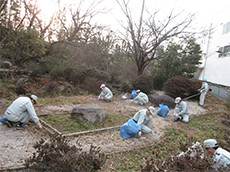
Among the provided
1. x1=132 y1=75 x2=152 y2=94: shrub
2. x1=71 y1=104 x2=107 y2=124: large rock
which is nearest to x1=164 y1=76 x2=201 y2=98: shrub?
x1=132 y1=75 x2=152 y2=94: shrub

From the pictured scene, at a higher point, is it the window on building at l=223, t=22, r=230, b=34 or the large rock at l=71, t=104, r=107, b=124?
the window on building at l=223, t=22, r=230, b=34

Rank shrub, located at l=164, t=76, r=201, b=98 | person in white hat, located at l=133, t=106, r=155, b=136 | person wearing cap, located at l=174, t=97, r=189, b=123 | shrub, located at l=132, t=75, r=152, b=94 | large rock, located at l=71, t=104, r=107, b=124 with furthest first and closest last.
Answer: shrub, located at l=132, t=75, r=152, b=94 < shrub, located at l=164, t=76, r=201, b=98 < person wearing cap, located at l=174, t=97, r=189, b=123 < large rock, located at l=71, t=104, r=107, b=124 < person in white hat, located at l=133, t=106, r=155, b=136

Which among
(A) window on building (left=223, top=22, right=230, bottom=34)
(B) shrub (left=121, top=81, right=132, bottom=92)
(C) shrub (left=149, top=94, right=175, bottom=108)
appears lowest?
(C) shrub (left=149, top=94, right=175, bottom=108)

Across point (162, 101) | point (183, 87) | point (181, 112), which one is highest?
point (183, 87)

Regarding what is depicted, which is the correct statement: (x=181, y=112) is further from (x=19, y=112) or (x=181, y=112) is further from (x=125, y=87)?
(x=19, y=112)

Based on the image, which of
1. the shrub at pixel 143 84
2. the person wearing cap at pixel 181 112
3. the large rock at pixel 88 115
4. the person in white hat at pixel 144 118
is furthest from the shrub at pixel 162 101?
the large rock at pixel 88 115

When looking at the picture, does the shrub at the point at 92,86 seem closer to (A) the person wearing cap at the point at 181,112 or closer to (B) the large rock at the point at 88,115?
(A) the person wearing cap at the point at 181,112

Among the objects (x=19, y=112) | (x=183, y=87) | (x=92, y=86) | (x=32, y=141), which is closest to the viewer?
(x=32, y=141)

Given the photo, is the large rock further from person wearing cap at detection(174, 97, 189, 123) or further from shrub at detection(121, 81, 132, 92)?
shrub at detection(121, 81, 132, 92)

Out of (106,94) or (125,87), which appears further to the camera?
(125,87)

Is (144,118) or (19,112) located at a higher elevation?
(19,112)

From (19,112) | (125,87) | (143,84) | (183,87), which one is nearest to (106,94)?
(125,87)

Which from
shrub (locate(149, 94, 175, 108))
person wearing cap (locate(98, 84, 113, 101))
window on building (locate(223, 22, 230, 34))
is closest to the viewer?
person wearing cap (locate(98, 84, 113, 101))

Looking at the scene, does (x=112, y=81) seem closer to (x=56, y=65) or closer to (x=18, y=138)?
(x=56, y=65)
